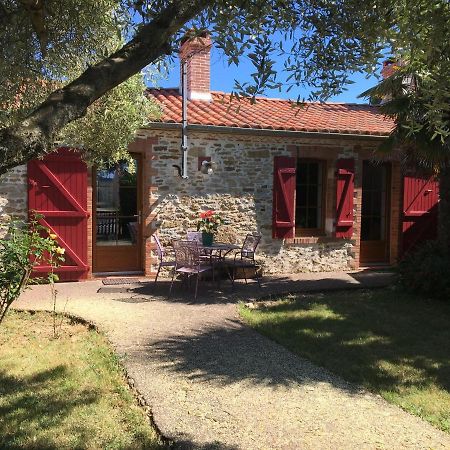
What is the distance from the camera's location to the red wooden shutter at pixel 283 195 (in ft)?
31.5

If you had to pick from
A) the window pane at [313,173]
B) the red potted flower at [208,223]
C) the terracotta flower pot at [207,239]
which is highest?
the window pane at [313,173]

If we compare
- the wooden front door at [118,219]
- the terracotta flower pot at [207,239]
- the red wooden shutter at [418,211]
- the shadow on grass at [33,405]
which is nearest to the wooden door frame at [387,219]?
the red wooden shutter at [418,211]

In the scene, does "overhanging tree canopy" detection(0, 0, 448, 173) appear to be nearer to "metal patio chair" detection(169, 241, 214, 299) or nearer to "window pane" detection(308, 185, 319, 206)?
"metal patio chair" detection(169, 241, 214, 299)

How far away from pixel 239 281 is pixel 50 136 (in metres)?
7.21

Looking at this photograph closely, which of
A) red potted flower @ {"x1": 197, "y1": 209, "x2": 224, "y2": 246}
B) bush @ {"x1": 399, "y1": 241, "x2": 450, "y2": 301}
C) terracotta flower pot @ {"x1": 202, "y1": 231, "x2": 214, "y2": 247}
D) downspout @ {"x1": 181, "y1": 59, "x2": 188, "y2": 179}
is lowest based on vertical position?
→ bush @ {"x1": 399, "y1": 241, "x2": 450, "y2": 301}

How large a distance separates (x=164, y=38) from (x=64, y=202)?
21.6 feet

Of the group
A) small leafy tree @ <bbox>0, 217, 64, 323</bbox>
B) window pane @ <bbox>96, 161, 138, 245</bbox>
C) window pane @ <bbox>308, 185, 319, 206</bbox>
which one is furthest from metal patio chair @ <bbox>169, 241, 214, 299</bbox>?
window pane @ <bbox>308, 185, 319, 206</bbox>

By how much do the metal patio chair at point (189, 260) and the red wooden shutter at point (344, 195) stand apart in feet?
11.2

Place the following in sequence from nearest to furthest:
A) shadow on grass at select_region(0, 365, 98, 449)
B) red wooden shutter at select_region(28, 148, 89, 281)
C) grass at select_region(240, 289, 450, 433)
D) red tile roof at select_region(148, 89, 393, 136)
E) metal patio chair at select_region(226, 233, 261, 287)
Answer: shadow on grass at select_region(0, 365, 98, 449)
grass at select_region(240, 289, 450, 433)
metal patio chair at select_region(226, 233, 261, 287)
red wooden shutter at select_region(28, 148, 89, 281)
red tile roof at select_region(148, 89, 393, 136)

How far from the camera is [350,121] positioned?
36.2 ft

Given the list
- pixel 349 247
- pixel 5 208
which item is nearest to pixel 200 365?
pixel 5 208

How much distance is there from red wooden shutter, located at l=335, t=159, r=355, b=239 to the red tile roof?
70cm

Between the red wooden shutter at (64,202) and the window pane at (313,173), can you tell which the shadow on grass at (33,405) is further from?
the window pane at (313,173)

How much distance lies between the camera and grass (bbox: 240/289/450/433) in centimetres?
418
